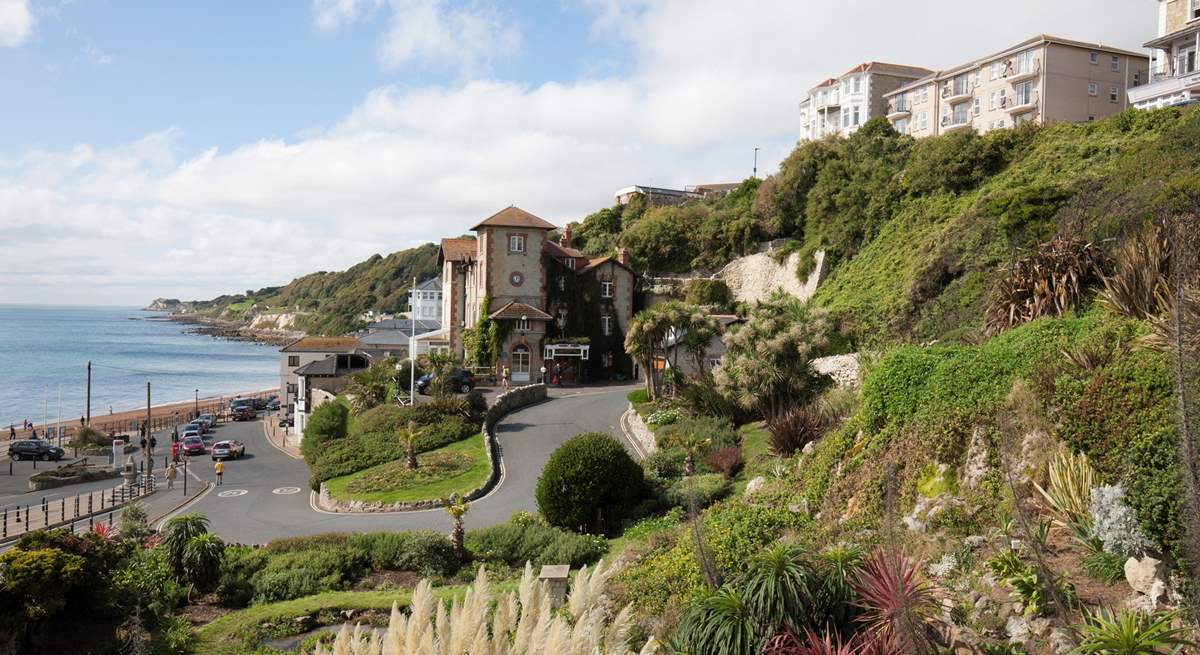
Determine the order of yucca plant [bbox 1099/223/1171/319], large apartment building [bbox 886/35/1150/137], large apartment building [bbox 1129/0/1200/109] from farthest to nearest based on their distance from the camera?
large apartment building [bbox 886/35/1150/137] < large apartment building [bbox 1129/0/1200/109] < yucca plant [bbox 1099/223/1171/319]

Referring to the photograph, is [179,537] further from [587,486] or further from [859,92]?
[859,92]

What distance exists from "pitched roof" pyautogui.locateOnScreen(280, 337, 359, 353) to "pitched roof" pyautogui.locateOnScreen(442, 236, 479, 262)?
38.3 feet

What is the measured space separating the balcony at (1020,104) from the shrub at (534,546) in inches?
1888

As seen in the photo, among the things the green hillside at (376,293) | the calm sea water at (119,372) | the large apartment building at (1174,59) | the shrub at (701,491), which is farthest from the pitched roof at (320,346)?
the green hillside at (376,293)

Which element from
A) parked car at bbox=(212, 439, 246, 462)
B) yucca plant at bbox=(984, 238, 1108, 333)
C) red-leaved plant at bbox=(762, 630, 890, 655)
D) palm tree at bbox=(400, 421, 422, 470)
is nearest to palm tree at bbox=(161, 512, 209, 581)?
red-leaved plant at bbox=(762, 630, 890, 655)

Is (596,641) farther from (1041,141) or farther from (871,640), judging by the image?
(1041,141)

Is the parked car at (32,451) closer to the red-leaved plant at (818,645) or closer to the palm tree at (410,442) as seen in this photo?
the palm tree at (410,442)

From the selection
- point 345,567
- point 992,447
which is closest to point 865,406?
point 992,447

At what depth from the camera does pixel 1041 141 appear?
42.6m

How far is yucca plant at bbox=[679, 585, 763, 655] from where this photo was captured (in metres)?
8.00

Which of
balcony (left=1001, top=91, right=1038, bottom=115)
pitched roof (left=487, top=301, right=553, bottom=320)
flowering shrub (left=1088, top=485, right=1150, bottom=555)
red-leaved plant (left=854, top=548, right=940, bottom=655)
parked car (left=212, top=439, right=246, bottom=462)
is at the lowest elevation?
parked car (left=212, top=439, right=246, bottom=462)

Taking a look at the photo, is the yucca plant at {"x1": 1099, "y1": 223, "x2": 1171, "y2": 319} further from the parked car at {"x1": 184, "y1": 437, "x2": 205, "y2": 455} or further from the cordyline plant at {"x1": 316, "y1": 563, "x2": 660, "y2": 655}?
the parked car at {"x1": 184, "y1": 437, "x2": 205, "y2": 455}

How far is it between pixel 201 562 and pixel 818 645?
13.0 m

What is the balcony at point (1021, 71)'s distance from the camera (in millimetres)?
52625
